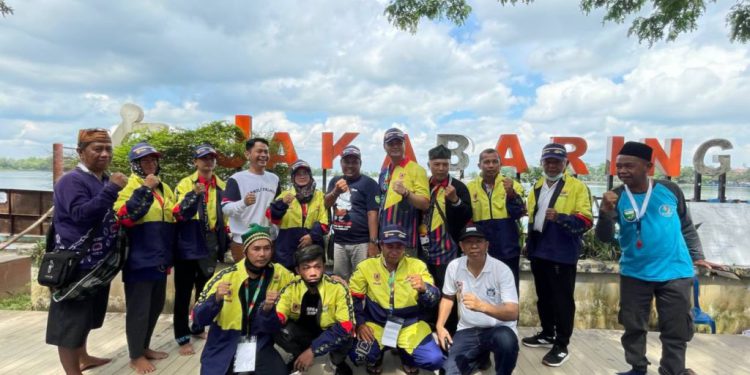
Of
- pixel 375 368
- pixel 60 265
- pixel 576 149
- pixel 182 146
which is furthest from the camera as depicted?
pixel 576 149

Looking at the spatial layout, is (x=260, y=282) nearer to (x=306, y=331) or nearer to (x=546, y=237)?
(x=306, y=331)

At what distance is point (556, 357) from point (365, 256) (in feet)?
6.39

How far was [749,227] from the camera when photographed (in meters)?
5.56

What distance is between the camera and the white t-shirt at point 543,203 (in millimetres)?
3646

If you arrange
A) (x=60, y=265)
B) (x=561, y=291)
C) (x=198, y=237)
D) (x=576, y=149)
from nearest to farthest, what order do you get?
(x=60, y=265), (x=561, y=291), (x=198, y=237), (x=576, y=149)

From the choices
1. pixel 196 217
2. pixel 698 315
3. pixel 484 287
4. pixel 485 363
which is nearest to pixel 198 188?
pixel 196 217

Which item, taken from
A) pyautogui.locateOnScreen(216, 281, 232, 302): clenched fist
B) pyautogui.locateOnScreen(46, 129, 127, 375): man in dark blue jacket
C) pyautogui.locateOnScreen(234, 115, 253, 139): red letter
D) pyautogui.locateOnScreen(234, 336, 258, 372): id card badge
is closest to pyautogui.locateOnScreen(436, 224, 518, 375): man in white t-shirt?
pyautogui.locateOnScreen(234, 336, 258, 372): id card badge

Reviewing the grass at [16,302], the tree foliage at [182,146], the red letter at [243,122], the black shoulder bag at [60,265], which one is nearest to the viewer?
the black shoulder bag at [60,265]

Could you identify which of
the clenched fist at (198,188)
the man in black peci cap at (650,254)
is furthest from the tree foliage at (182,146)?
the man in black peci cap at (650,254)

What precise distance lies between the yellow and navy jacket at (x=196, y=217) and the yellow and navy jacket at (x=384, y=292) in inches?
56.2

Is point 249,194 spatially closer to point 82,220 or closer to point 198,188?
point 198,188

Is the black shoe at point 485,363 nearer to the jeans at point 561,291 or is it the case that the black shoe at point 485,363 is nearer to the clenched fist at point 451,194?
the jeans at point 561,291

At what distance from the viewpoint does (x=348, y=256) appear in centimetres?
397

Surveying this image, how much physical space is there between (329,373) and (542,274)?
2.12 meters
